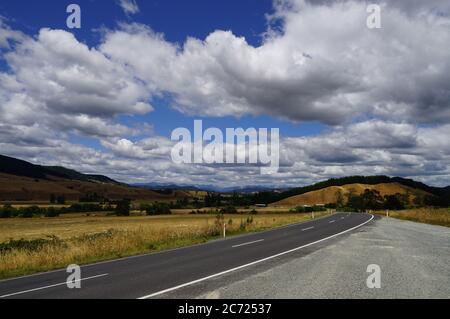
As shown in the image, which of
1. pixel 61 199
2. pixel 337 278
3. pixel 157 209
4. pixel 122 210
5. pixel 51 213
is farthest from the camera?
pixel 61 199

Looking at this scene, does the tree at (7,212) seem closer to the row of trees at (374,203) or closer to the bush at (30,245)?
the bush at (30,245)

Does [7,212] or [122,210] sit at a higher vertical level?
[122,210]

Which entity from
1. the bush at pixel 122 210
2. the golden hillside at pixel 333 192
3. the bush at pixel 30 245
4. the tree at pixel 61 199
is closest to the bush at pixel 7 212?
the bush at pixel 122 210

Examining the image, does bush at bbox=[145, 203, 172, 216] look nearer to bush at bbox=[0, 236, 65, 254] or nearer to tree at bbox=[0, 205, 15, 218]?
tree at bbox=[0, 205, 15, 218]

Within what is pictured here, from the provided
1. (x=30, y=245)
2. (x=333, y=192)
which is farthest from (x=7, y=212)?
(x=333, y=192)

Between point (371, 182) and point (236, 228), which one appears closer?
point (236, 228)

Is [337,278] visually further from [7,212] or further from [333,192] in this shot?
[333,192]

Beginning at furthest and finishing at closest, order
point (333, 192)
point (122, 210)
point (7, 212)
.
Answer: point (333, 192) < point (122, 210) < point (7, 212)

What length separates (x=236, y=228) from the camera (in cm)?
3200
